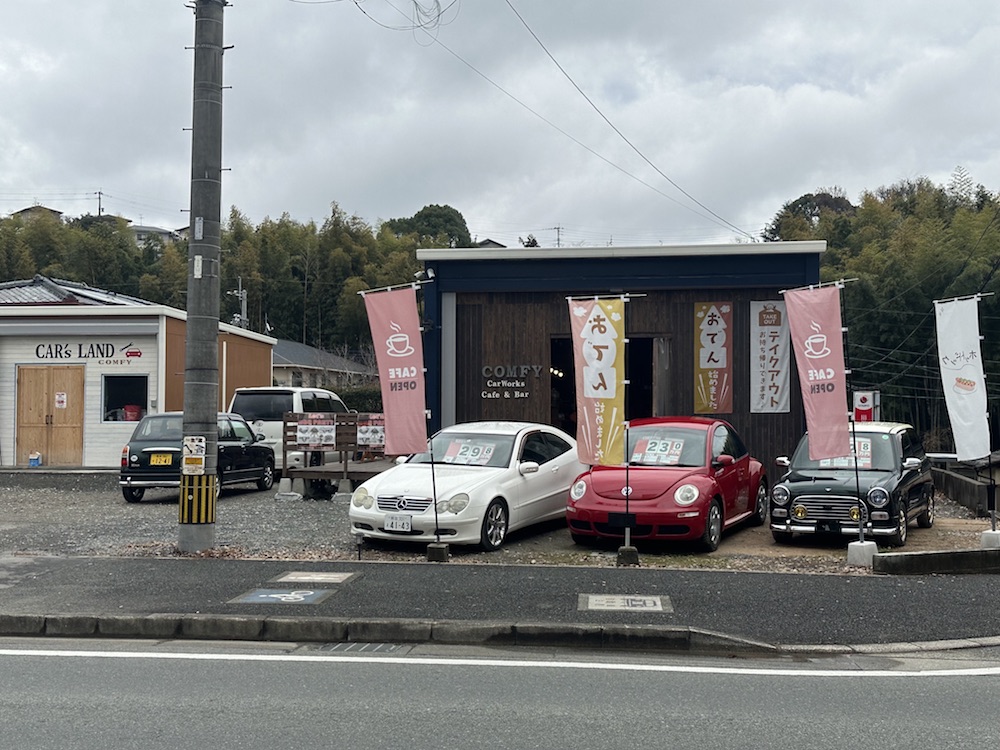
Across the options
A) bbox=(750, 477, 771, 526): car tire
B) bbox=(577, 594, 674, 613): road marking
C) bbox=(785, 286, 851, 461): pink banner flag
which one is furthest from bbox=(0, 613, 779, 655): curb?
bbox=(750, 477, 771, 526): car tire

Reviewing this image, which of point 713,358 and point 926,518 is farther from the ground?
point 713,358

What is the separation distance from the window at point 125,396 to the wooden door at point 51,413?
61 cm

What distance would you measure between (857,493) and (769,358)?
5923 millimetres

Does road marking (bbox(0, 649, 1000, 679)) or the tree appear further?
the tree

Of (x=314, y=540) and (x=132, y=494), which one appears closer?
(x=314, y=540)

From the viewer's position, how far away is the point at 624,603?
852 cm

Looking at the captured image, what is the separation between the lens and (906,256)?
33.4 metres

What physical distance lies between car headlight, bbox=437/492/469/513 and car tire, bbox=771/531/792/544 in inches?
148

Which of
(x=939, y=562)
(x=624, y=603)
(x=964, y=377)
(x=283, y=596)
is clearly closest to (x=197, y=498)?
(x=283, y=596)

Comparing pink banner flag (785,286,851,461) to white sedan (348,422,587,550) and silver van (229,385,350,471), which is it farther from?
silver van (229,385,350,471)

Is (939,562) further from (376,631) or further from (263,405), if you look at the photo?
(263,405)

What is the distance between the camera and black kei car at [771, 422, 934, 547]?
11625mm

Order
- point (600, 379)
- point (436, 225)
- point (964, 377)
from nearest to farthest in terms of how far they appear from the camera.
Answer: point (600, 379)
point (964, 377)
point (436, 225)

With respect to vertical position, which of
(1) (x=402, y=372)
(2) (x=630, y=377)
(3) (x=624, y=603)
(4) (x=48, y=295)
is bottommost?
(3) (x=624, y=603)
